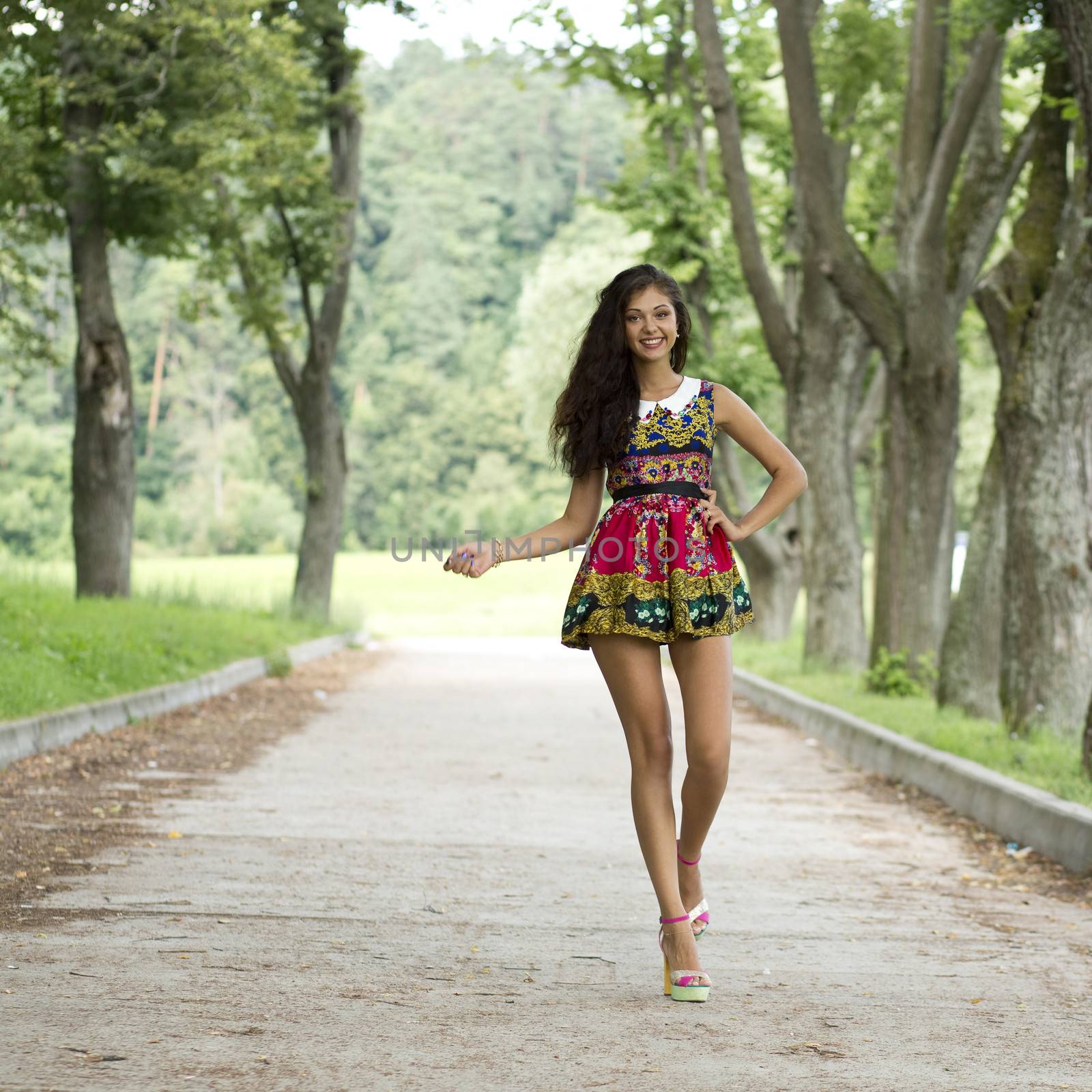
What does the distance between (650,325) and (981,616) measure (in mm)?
8867

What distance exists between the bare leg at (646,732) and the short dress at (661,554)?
7 cm

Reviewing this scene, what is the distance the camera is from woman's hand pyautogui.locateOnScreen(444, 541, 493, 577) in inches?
209

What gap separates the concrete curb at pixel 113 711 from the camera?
10.3 meters

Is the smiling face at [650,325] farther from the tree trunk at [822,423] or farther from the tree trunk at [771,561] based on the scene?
the tree trunk at [771,561]

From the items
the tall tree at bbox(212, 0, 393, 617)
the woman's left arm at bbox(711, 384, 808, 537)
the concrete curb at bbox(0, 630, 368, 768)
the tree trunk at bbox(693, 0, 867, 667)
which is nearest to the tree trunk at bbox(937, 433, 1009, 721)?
the tree trunk at bbox(693, 0, 867, 667)

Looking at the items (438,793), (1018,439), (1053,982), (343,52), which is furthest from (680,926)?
(343,52)

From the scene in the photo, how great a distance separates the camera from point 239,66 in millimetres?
18531

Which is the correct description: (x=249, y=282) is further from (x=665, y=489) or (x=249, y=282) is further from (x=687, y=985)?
(x=687, y=985)

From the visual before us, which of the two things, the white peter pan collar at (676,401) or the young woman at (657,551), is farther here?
the white peter pan collar at (676,401)

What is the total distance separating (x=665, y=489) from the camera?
5402mm

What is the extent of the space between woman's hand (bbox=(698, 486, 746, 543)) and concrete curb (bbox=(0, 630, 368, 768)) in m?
5.97

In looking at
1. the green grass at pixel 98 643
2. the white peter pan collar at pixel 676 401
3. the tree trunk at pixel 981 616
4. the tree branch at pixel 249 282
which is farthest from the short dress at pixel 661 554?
the tree branch at pixel 249 282

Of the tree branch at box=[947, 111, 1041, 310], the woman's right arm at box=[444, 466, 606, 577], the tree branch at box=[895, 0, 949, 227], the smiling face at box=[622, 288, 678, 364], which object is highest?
the tree branch at box=[895, 0, 949, 227]

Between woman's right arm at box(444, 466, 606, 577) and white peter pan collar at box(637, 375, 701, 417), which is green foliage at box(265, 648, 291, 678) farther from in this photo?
white peter pan collar at box(637, 375, 701, 417)
